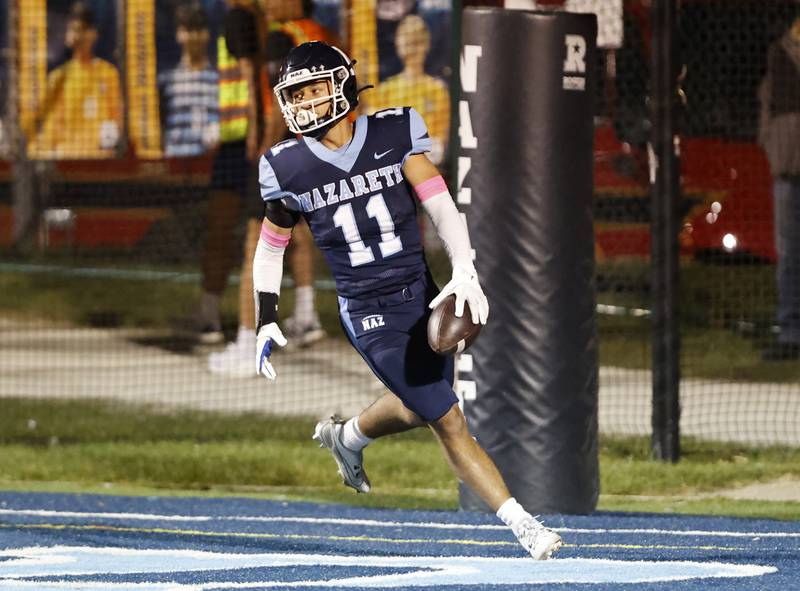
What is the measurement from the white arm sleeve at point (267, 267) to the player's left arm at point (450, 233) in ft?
2.01

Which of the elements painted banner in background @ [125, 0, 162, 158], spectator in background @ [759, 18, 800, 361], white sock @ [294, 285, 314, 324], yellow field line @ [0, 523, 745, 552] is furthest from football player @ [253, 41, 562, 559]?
painted banner in background @ [125, 0, 162, 158]

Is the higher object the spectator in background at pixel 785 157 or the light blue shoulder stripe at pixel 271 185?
the light blue shoulder stripe at pixel 271 185

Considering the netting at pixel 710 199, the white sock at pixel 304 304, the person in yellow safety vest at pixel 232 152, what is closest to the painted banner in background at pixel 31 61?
the person in yellow safety vest at pixel 232 152

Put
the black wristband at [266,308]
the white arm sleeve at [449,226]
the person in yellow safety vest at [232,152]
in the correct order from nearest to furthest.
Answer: the white arm sleeve at [449,226] → the black wristband at [266,308] → the person in yellow safety vest at [232,152]

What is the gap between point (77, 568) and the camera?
7086 mm

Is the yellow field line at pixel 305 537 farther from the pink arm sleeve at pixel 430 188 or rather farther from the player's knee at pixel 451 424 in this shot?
the pink arm sleeve at pixel 430 188

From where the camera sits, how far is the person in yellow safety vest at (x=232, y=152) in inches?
515

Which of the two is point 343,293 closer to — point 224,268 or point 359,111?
point 224,268

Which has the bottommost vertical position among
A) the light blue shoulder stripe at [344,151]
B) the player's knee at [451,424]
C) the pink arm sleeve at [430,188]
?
the player's knee at [451,424]

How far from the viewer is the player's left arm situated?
6754mm

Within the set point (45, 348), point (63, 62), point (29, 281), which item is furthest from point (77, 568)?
A: point (63, 62)

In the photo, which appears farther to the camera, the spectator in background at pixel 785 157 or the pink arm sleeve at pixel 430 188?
the spectator in background at pixel 785 157

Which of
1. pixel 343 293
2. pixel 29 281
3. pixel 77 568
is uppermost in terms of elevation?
pixel 343 293

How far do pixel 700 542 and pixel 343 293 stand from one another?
1.89 metres
